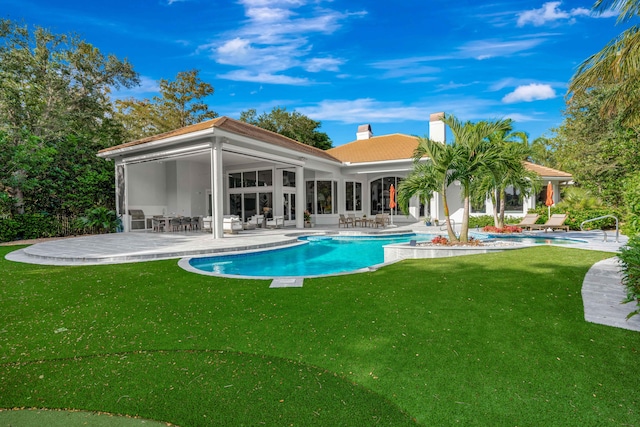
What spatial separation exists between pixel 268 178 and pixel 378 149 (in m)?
8.51

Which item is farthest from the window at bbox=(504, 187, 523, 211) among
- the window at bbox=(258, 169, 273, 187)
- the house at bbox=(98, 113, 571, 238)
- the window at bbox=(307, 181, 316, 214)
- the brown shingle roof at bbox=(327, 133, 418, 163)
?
the window at bbox=(258, 169, 273, 187)

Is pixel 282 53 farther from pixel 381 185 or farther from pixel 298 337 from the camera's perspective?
pixel 298 337

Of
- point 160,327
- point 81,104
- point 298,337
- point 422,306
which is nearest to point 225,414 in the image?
point 298,337

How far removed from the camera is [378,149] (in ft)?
76.0

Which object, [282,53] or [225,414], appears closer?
[225,414]

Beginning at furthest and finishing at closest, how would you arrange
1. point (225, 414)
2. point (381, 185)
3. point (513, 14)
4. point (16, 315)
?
point (381, 185)
point (513, 14)
point (16, 315)
point (225, 414)

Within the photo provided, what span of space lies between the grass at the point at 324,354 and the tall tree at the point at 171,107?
30710mm

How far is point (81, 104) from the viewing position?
62.9 feet

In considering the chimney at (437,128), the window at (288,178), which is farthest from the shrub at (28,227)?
the chimney at (437,128)

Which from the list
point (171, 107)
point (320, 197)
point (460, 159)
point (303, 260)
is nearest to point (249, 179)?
point (320, 197)

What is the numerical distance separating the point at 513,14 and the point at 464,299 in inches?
525

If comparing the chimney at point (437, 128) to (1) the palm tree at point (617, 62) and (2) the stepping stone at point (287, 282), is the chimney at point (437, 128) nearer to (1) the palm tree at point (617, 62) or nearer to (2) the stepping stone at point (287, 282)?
(1) the palm tree at point (617, 62)

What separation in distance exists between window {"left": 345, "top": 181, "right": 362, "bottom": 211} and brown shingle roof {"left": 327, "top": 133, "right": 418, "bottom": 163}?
180 centimetres

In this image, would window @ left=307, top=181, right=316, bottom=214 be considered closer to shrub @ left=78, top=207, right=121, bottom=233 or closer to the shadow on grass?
shrub @ left=78, top=207, right=121, bottom=233
